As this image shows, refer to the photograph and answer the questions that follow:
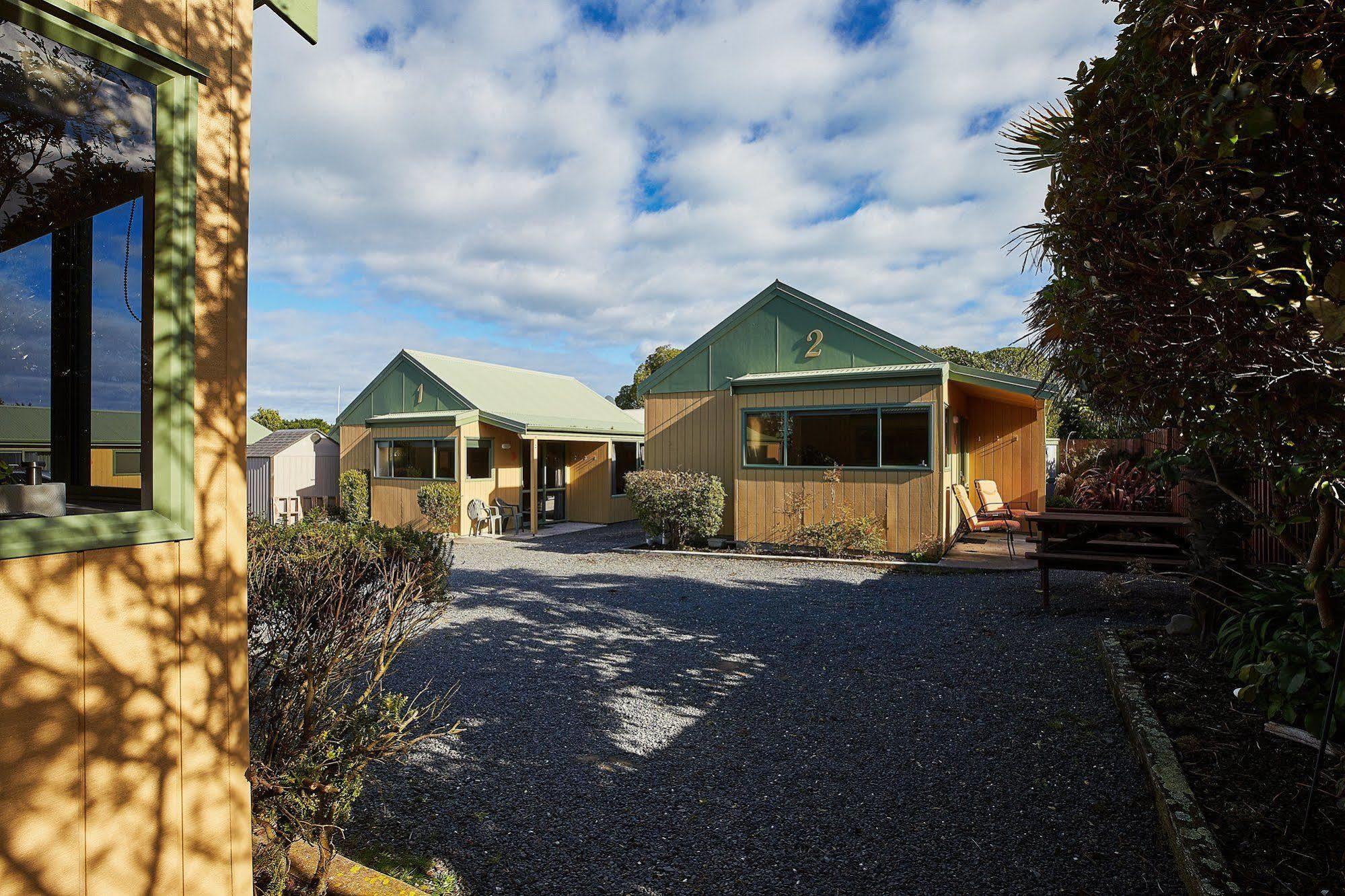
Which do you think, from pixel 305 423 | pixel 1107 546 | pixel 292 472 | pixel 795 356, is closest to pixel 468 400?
pixel 292 472

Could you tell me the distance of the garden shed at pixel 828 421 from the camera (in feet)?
36.3

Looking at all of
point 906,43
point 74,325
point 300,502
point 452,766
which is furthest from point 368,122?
point 300,502

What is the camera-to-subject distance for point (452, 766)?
13.1ft

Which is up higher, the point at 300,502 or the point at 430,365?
the point at 430,365

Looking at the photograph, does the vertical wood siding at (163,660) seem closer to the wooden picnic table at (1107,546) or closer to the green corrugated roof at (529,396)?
the wooden picnic table at (1107,546)

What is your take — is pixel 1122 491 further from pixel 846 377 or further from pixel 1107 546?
pixel 846 377

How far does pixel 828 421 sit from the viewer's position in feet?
39.0

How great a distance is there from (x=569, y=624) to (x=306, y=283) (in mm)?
14928

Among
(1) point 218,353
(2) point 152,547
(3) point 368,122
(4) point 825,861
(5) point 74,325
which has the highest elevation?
(3) point 368,122

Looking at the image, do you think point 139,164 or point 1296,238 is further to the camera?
point 139,164

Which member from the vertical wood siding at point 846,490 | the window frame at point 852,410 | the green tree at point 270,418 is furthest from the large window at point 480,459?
the green tree at point 270,418

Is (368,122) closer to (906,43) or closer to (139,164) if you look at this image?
(906,43)

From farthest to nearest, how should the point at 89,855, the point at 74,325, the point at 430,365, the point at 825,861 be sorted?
the point at 430,365
the point at 825,861
the point at 74,325
the point at 89,855

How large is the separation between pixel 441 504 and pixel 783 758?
1325cm
